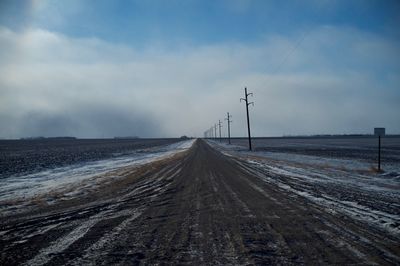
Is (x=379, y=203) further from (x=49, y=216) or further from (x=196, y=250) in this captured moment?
(x=49, y=216)

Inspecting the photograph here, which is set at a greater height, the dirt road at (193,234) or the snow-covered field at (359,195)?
the dirt road at (193,234)

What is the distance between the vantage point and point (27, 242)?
7164 millimetres

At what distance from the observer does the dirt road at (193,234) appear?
591cm

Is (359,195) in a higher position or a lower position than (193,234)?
lower

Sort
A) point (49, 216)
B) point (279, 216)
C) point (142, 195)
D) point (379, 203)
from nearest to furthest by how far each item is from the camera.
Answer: point (279, 216) → point (49, 216) → point (379, 203) → point (142, 195)

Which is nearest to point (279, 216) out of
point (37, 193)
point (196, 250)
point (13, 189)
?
point (196, 250)

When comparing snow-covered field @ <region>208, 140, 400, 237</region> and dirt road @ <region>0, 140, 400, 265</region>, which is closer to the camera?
dirt road @ <region>0, 140, 400, 265</region>

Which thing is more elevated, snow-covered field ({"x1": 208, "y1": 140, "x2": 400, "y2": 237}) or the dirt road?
the dirt road

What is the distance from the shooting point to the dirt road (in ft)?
19.4

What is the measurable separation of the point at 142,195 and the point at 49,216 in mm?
3948

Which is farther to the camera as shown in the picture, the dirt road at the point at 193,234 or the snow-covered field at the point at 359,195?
the snow-covered field at the point at 359,195

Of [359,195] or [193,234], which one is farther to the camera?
[359,195]

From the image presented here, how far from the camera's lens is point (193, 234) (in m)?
7.43

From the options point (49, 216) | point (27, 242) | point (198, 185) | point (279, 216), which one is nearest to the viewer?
point (27, 242)
